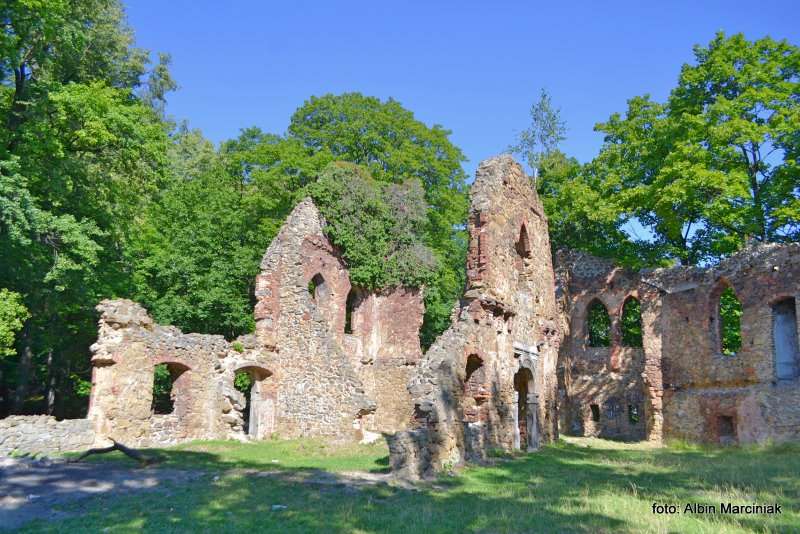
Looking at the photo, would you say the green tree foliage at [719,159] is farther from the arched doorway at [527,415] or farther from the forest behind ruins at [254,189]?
the arched doorway at [527,415]

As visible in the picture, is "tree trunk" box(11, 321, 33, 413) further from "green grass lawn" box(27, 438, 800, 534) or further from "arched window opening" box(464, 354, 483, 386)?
"arched window opening" box(464, 354, 483, 386)

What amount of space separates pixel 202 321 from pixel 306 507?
19.5m

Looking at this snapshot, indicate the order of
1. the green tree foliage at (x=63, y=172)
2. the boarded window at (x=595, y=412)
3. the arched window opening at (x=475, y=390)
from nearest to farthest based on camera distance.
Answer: the arched window opening at (x=475, y=390) → the green tree foliage at (x=63, y=172) → the boarded window at (x=595, y=412)

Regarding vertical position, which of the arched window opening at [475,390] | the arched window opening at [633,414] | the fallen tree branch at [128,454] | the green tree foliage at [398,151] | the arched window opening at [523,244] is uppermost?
the green tree foliage at [398,151]

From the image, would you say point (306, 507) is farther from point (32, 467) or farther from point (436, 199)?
point (436, 199)

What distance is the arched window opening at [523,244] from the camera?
20703 mm

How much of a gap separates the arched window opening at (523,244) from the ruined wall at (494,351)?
0.11 feet

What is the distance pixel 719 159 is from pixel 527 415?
1341cm

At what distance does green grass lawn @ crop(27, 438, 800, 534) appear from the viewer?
26.8 feet

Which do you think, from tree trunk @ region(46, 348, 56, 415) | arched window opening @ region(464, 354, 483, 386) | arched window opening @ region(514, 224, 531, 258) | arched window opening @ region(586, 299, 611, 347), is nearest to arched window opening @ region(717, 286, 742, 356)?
arched window opening @ region(586, 299, 611, 347)

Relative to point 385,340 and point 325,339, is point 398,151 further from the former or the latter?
point 325,339

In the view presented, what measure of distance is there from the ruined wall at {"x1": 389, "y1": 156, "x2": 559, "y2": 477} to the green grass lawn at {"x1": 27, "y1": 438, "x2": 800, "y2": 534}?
111cm

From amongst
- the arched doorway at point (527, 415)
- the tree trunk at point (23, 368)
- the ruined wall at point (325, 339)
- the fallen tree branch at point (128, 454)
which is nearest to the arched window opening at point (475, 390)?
the arched doorway at point (527, 415)

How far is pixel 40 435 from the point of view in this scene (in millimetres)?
16375
